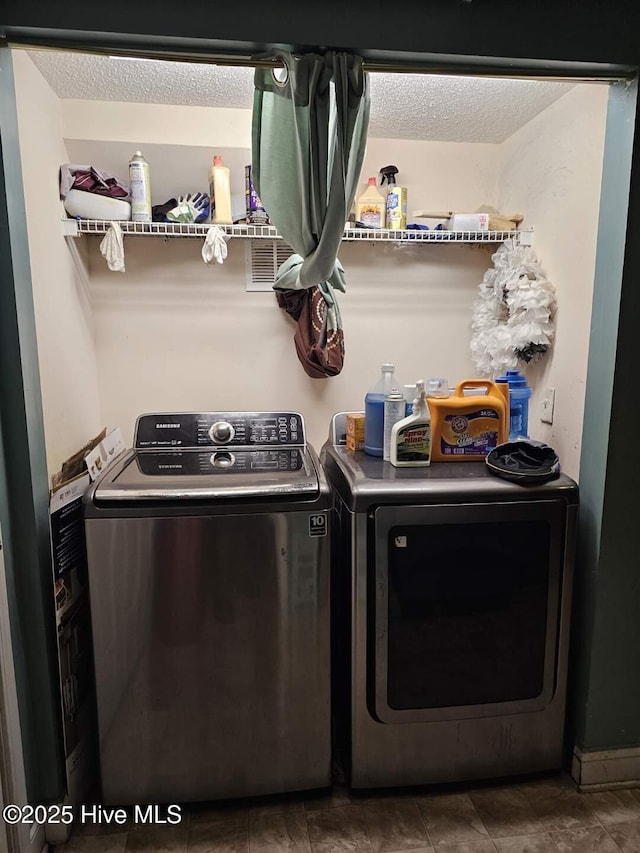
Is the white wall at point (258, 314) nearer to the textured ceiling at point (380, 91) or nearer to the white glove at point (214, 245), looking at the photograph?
the textured ceiling at point (380, 91)

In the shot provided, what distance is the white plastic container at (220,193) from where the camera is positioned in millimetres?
1975

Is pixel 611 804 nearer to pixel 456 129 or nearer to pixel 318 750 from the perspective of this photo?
pixel 318 750

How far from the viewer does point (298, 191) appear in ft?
4.57

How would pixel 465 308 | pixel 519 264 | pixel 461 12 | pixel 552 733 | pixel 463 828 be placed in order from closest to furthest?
1. pixel 461 12
2. pixel 463 828
3. pixel 552 733
4. pixel 519 264
5. pixel 465 308

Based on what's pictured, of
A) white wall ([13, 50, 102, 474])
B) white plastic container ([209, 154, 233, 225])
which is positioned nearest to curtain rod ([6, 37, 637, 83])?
white wall ([13, 50, 102, 474])

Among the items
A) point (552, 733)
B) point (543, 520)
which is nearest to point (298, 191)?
point (543, 520)

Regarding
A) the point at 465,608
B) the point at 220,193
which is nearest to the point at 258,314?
the point at 220,193

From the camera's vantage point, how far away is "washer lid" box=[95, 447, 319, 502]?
4.66 ft

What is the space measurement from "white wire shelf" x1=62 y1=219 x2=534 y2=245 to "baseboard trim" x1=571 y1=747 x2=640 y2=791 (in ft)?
6.16

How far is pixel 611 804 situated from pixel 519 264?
191cm

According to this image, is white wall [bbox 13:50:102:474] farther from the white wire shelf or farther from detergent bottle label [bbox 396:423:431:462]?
detergent bottle label [bbox 396:423:431:462]

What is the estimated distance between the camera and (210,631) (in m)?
1.48

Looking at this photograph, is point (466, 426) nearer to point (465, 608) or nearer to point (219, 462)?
point (465, 608)

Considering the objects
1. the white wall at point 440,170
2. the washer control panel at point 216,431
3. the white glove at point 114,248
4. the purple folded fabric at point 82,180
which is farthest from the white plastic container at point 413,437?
the purple folded fabric at point 82,180
